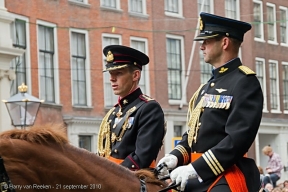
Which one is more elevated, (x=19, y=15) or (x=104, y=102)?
(x=19, y=15)

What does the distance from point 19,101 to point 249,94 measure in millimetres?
11723

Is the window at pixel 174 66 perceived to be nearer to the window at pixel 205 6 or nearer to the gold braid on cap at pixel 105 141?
the window at pixel 205 6

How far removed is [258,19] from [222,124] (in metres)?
29.8

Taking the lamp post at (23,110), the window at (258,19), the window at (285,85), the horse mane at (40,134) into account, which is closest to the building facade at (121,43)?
the window at (258,19)

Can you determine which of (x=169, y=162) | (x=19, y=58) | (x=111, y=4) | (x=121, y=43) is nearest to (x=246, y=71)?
(x=169, y=162)

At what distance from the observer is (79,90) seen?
86.7 feet

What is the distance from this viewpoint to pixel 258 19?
34312 millimetres

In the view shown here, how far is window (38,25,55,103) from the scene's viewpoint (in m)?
24.5

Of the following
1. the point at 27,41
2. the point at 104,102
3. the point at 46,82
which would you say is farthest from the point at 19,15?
the point at 104,102

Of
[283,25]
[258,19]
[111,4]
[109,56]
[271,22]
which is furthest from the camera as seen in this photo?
[283,25]

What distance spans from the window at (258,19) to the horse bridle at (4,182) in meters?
29.8

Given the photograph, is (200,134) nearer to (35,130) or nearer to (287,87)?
(35,130)


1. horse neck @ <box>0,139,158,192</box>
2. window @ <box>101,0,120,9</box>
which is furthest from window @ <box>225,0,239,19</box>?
horse neck @ <box>0,139,158,192</box>

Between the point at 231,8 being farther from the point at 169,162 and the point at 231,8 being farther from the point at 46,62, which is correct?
the point at 169,162
